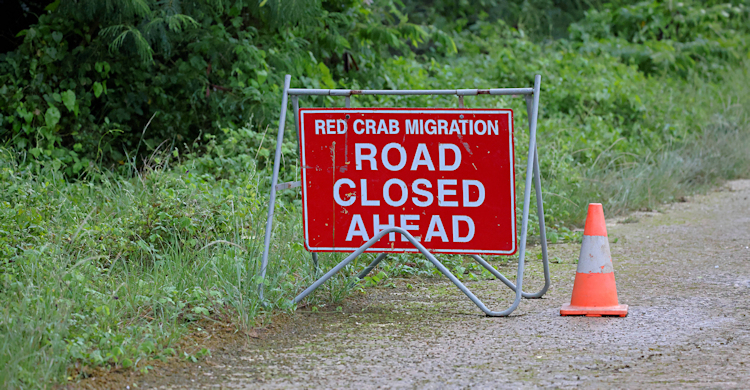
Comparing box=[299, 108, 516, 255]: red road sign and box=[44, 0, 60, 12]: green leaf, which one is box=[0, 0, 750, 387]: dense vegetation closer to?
box=[44, 0, 60, 12]: green leaf

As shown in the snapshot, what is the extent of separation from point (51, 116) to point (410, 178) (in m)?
4.36

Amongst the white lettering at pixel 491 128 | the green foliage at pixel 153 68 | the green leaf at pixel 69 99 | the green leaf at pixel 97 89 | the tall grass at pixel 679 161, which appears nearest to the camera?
the white lettering at pixel 491 128

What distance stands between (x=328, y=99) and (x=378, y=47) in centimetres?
141

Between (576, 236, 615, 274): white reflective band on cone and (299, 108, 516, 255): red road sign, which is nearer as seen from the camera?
(299, 108, 516, 255): red road sign

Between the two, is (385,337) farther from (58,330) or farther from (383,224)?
→ (58,330)

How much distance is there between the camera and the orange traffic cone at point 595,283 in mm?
4496

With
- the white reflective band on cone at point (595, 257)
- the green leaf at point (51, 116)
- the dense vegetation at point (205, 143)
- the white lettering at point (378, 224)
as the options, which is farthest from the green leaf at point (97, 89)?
the white reflective band on cone at point (595, 257)

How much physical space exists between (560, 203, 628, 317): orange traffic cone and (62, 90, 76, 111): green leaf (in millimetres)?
5116

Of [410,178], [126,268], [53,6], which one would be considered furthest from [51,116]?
[410,178]

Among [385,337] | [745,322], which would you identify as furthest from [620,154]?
[385,337]

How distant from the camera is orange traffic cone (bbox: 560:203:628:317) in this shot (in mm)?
4496

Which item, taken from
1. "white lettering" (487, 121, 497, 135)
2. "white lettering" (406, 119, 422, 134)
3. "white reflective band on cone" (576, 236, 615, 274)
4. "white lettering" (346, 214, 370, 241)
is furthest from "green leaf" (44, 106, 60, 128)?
"white reflective band on cone" (576, 236, 615, 274)

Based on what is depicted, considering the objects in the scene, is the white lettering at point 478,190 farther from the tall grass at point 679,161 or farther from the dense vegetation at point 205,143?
the tall grass at point 679,161

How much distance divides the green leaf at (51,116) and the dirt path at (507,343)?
403 cm
